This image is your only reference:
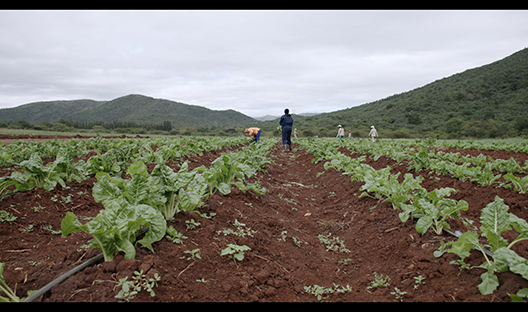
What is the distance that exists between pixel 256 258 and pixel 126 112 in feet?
325

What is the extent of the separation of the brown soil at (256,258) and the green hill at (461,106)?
4389 centimetres

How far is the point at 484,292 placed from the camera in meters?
1.90

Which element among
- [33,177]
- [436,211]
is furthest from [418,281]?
[33,177]

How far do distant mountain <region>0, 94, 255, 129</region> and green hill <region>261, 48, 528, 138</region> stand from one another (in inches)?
1815

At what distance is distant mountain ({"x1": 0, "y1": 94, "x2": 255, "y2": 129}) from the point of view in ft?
276

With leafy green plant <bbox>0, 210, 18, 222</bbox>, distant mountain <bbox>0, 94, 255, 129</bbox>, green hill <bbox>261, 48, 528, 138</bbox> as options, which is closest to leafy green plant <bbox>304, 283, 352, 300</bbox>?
leafy green plant <bbox>0, 210, 18, 222</bbox>

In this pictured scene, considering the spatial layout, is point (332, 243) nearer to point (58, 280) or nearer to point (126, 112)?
point (58, 280)

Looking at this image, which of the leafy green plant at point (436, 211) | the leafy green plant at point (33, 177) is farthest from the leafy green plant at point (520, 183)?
the leafy green plant at point (33, 177)

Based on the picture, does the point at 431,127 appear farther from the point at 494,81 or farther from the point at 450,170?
the point at 450,170

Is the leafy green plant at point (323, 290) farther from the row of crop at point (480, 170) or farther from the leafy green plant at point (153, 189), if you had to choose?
the row of crop at point (480, 170)

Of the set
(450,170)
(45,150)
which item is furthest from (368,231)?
(45,150)

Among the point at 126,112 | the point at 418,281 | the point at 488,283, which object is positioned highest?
the point at 126,112

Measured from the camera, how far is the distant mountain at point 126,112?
84250mm

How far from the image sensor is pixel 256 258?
9.43 feet
